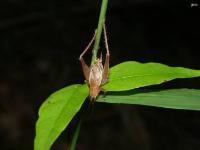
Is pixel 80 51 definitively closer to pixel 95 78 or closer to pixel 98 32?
pixel 95 78

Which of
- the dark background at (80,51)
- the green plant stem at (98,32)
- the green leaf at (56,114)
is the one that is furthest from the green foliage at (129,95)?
the dark background at (80,51)

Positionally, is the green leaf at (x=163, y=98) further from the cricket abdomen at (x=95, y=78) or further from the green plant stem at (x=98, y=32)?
the green plant stem at (x=98, y=32)

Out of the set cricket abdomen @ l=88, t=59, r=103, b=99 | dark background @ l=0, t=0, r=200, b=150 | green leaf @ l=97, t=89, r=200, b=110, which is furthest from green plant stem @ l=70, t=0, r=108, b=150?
dark background @ l=0, t=0, r=200, b=150

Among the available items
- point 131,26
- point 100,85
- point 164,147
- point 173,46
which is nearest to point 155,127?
point 164,147

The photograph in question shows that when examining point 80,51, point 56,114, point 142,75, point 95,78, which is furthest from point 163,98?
point 80,51

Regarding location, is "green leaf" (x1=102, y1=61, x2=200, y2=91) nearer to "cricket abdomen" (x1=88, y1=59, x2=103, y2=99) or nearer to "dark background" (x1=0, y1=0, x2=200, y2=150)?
"cricket abdomen" (x1=88, y1=59, x2=103, y2=99)

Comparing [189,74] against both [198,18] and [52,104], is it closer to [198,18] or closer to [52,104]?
[52,104]

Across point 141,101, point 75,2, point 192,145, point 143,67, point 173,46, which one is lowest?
point 192,145
